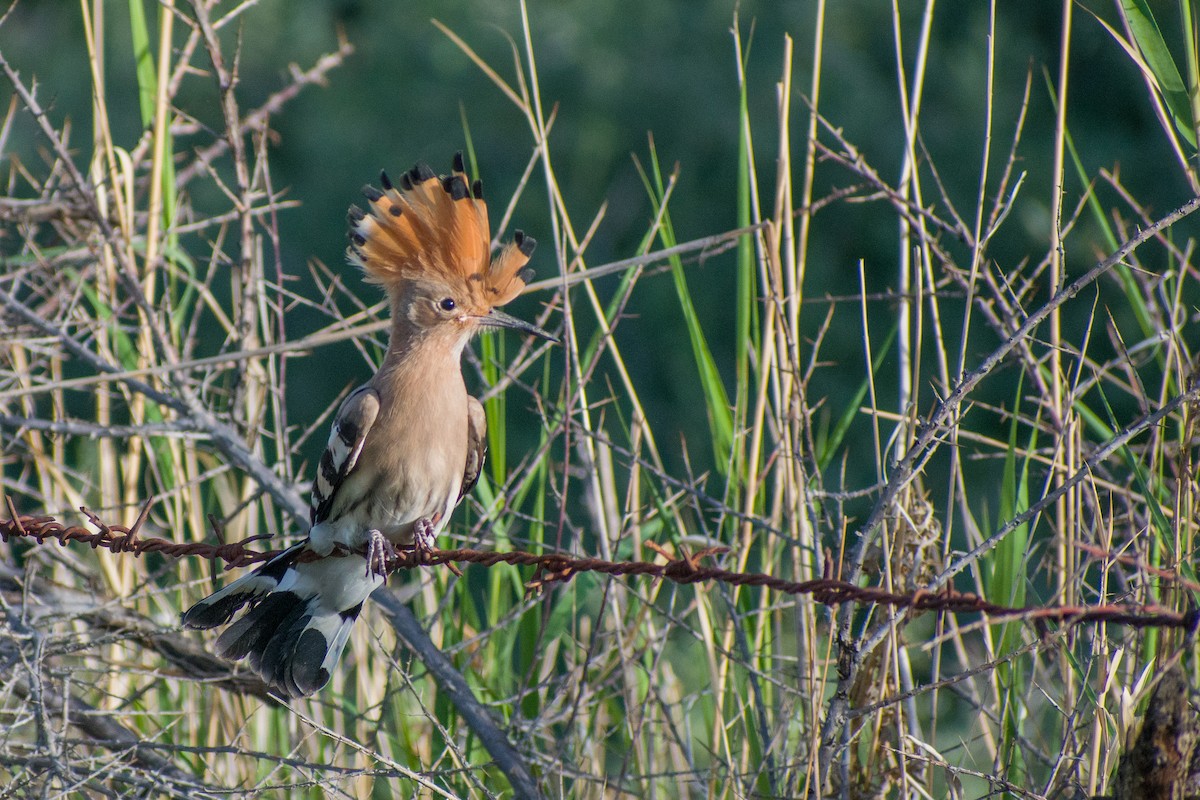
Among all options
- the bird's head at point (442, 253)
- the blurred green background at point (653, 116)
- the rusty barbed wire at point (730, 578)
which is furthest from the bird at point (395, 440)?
the blurred green background at point (653, 116)

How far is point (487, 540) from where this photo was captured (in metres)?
3.01

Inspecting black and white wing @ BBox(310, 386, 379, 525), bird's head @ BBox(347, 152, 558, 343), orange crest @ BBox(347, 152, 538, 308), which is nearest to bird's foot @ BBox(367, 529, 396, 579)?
black and white wing @ BBox(310, 386, 379, 525)

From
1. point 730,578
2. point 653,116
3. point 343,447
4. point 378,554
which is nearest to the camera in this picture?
point 730,578

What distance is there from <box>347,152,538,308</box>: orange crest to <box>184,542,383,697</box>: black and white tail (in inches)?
27.6

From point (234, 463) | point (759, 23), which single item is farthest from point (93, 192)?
point (759, 23)

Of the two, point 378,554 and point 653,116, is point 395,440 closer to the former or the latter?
point 378,554

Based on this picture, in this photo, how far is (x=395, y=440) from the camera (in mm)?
2816

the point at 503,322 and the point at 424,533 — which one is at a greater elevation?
the point at 503,322

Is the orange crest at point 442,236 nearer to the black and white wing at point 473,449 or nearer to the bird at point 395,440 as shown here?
the bird at point 395,440

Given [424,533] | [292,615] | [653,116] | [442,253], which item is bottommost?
[292,615]

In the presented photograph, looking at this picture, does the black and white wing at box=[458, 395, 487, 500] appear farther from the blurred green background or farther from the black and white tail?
the blurred green background

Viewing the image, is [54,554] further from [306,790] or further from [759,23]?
[759,23]

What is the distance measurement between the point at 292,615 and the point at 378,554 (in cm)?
32

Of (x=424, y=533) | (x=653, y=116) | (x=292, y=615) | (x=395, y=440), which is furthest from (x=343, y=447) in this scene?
(x=653, y=116)
